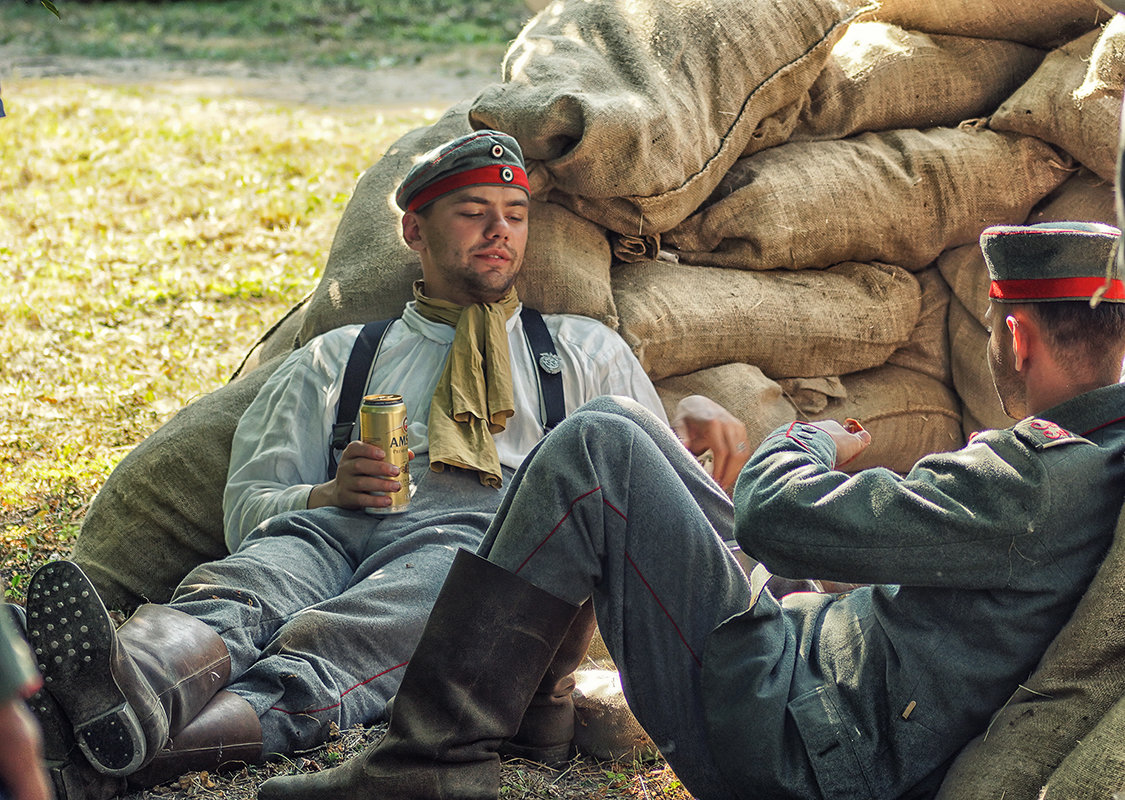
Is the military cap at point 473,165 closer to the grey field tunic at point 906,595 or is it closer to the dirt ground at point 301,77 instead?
the grey field tunic at point 906,595

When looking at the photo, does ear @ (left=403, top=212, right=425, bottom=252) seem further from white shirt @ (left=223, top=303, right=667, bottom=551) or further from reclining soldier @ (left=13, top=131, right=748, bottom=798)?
white shirt @ (left=223, top=303, right=667, bottom=551)

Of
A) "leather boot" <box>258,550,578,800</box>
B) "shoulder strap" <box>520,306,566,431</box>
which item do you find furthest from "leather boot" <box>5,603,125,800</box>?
"shoulder strap" <box>520,306,566,431</box>

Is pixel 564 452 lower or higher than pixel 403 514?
higher

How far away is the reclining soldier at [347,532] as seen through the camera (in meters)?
2.39

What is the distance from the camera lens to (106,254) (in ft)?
23.7

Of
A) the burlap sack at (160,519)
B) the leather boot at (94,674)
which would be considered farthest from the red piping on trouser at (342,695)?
the burlap sack at (160,519)

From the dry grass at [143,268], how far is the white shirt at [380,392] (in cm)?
90

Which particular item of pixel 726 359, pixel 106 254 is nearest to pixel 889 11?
pixel 726 359

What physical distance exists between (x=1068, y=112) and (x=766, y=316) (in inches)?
43.5

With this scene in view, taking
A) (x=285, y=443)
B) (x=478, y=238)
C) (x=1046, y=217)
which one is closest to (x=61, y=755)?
(x=285, y=443)

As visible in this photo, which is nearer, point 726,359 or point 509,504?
point 509,504

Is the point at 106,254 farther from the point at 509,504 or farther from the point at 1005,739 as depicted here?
the point at 1005,739

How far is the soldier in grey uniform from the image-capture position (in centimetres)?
198

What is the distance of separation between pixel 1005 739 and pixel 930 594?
0.26 meters
